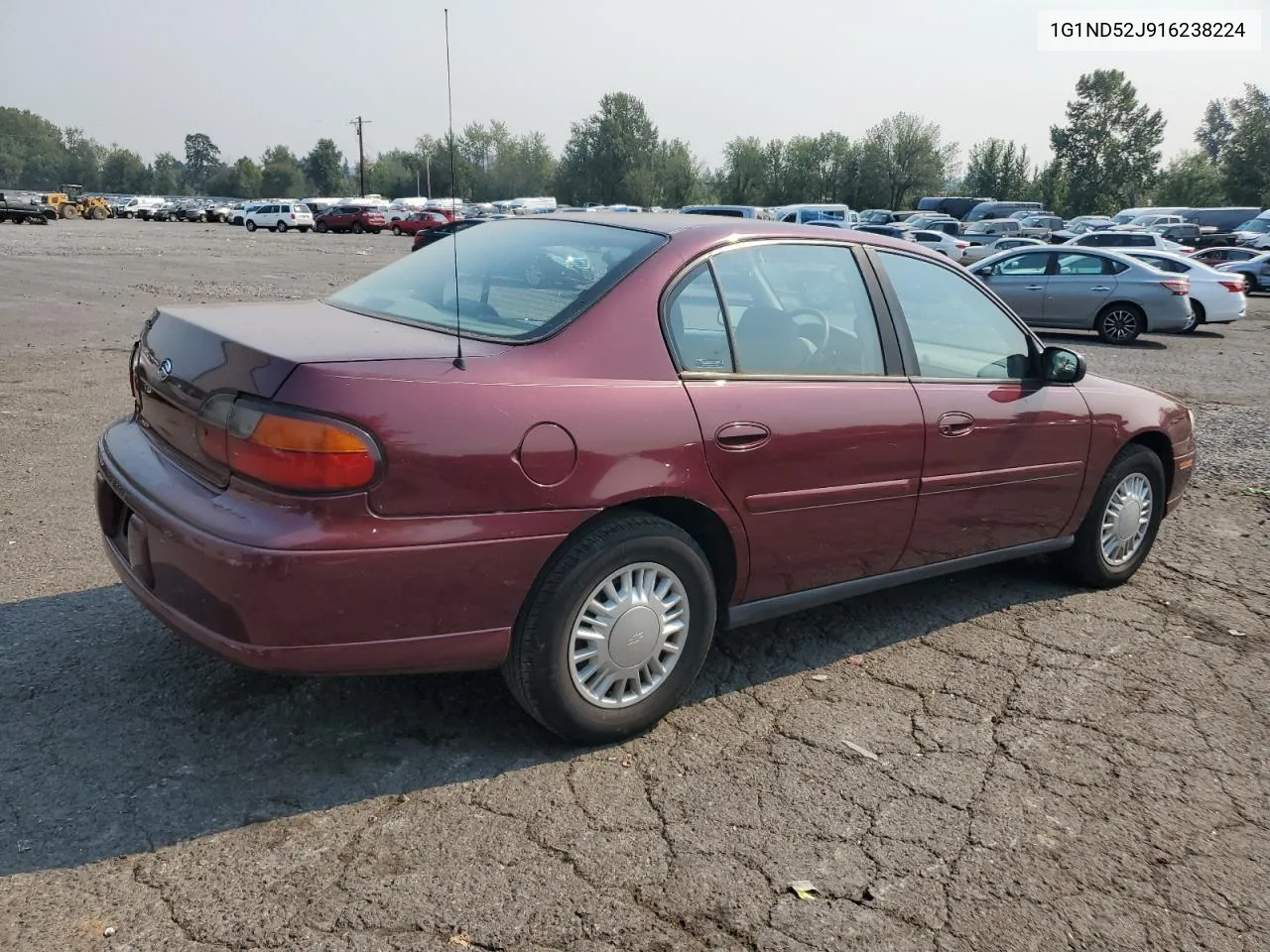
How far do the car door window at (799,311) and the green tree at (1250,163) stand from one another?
76.7 meters

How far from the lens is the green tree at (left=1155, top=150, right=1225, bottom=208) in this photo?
75.5 meters

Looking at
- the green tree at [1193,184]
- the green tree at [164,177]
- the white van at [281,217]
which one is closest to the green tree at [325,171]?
the green tree at [164,177]

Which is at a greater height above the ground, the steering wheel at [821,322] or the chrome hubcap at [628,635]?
the steering wheel at [821,322]

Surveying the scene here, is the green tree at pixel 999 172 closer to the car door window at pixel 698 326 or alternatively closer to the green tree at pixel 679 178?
the green tree at pixel 679 178

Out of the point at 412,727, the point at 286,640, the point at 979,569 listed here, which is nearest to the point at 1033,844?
the point at 412,727

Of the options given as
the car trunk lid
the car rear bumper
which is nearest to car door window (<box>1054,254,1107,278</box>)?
the car trunk lid

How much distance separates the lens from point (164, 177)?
136 meters

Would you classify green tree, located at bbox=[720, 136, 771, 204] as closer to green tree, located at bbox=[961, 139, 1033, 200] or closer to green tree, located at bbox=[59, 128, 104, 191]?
green tree, located at bbox=[961, 139, 1033, 200]

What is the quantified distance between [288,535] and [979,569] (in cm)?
368

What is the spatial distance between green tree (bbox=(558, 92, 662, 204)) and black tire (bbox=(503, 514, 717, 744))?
97227mm

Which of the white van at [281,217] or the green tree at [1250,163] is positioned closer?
the white van at [281,217]

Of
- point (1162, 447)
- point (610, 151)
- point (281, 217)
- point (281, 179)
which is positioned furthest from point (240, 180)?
point (1162, 447)

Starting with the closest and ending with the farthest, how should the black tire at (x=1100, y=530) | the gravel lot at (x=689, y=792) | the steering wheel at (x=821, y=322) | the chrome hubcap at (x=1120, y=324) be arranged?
the gravel lot at (x=689, y=792), the steering wheel at (x=821, y=322), the black tire at (x=1100, y=530), the chrome hubcap at (x=1120, y=324)

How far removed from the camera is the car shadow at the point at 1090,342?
52.9ft
